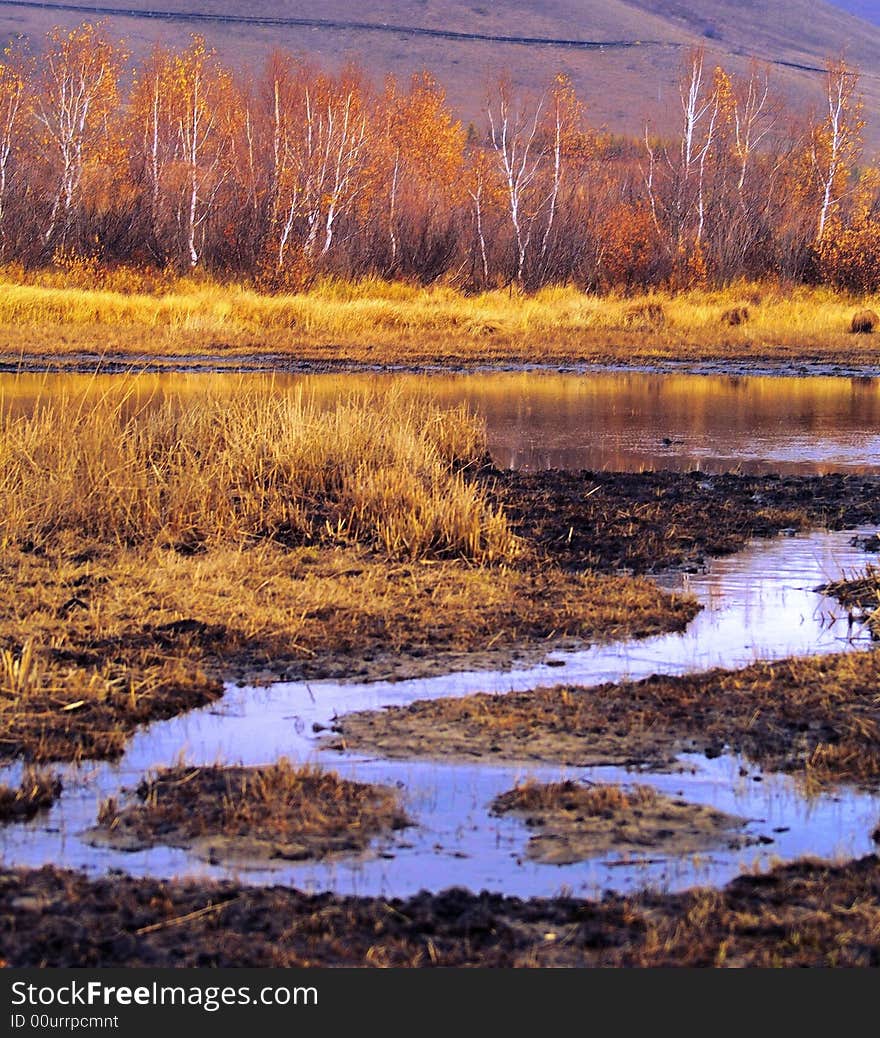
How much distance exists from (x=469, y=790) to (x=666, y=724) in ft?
3.82

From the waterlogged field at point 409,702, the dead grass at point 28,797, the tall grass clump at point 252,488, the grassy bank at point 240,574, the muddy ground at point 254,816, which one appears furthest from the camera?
the tall grass clump at point 252,488

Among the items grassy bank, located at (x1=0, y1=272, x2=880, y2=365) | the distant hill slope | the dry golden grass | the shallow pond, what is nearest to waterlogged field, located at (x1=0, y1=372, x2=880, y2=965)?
the dry golden grass

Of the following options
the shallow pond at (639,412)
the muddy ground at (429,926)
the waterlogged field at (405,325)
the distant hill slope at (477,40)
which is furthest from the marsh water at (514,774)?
the distant hill slope at (477,40)

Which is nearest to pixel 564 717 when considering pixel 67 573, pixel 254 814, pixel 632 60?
pixel 254 814

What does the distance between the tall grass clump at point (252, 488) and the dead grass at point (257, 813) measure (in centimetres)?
434

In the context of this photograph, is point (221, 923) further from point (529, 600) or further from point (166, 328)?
point (166, 328)

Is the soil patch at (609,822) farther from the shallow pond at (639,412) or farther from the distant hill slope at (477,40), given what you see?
the distant hill slope at (477,40)

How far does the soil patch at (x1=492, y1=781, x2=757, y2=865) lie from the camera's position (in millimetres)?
5281

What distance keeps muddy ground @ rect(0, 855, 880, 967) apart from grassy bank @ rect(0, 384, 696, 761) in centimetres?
172

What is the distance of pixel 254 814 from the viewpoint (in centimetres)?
551

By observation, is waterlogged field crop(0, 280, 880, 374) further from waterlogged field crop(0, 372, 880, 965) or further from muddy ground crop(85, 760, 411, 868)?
muddy ground crop(85, 760, 411, 868)

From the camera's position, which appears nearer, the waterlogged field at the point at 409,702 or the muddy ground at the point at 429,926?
the muddy ground at the point at 429,926

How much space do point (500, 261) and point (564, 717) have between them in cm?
3573

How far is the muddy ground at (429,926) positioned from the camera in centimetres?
433
